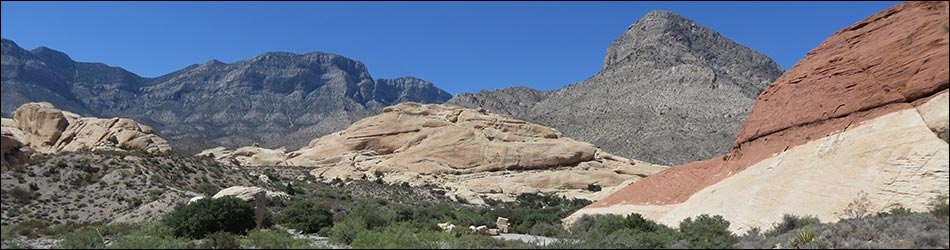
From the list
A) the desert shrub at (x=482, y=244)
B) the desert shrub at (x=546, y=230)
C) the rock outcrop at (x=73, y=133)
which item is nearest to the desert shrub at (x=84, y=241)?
the desert shrub at (x=482, y=244)

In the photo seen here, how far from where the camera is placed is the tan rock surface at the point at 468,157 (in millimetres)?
56438

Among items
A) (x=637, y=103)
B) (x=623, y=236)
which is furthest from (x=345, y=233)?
(x=637, y=103)

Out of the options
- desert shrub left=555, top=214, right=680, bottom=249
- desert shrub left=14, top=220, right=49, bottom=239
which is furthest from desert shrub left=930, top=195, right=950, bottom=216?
desert shrub left=14, top=220, right=49, bottom=239

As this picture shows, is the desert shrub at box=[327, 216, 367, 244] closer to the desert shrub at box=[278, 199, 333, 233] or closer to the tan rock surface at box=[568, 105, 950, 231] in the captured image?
the desert shrub at box=[278, 199, 333, 233]

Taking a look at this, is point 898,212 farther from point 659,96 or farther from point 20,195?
point 659,96

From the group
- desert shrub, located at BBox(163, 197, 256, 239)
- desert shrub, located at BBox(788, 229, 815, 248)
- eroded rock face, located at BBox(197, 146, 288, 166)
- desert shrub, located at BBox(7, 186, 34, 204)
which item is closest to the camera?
desert shrub, located at BBox(788, 229, 815, 248)

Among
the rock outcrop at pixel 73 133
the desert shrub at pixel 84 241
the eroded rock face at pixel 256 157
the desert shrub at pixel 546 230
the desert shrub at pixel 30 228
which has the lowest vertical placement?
the desert shrub at pixel 546 230

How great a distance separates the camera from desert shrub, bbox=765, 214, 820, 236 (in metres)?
17.2

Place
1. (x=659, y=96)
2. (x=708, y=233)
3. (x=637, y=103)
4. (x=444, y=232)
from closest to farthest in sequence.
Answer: (x=708, y=233) < (x=444, y=232) < (x=637, y=103) < (x=659, y=96)

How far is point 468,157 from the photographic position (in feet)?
198

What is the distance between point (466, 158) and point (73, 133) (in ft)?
119

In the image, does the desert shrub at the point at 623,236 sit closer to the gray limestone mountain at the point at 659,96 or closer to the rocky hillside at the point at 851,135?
the rocky hillside at the point at 851,135

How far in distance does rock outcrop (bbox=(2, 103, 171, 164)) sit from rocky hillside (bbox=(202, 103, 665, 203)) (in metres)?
7.48

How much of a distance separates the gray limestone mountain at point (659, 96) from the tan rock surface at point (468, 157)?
20641 millimetres
